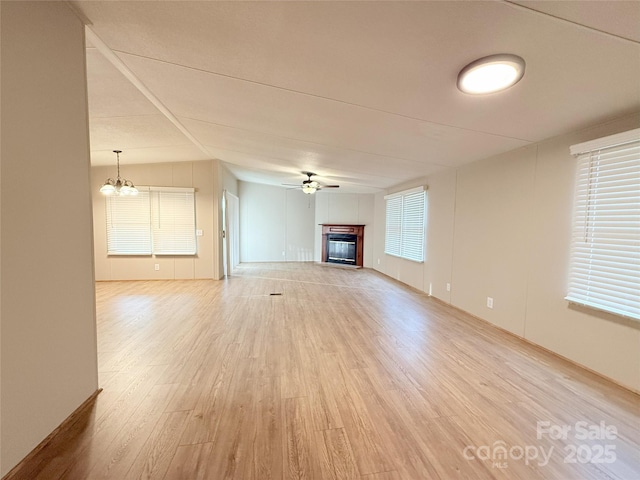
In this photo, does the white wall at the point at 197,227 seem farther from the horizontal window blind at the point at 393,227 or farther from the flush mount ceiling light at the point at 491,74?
the flush mount ceiling light at the point at 491,74

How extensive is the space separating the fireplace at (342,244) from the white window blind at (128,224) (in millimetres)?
4722

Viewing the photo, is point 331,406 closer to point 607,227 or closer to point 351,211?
point 607,227

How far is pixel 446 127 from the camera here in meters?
2.58

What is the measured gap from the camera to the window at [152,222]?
5723 millimetres

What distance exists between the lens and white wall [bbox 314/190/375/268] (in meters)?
8.11

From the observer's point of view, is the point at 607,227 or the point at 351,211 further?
the point at 351,211

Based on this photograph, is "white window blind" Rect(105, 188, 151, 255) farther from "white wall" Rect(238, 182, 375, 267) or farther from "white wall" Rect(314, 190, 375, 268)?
"white wall" Rect(314, 190, 375, 268)

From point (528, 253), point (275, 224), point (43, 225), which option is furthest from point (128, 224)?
point (528, 253)

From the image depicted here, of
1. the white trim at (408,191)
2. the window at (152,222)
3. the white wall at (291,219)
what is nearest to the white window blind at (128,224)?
the window at (152,222)

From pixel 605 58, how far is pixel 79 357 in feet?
11.6

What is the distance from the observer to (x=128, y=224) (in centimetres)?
575

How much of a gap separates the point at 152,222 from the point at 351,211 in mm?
Result: 5204

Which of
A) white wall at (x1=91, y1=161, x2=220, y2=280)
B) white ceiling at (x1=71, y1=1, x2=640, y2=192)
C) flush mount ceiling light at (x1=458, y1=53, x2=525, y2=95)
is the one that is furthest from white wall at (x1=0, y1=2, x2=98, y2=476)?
white wall at (x1=91, y1=161, x2=220, y2=280)

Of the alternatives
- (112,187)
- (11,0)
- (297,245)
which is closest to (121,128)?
(112,187)
